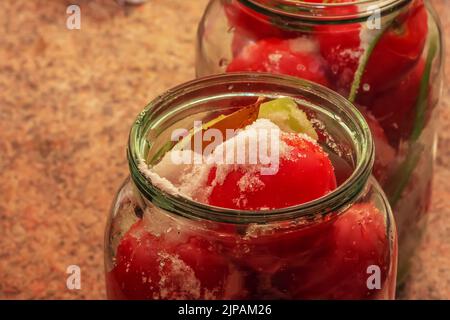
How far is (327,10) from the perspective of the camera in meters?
0.60

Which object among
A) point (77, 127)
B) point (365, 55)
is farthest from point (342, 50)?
point (77, 127)

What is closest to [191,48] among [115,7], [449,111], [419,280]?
[115,7]

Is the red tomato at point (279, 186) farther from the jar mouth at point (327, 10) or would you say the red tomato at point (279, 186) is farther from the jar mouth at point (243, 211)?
the jar mouth at point (327, 10)

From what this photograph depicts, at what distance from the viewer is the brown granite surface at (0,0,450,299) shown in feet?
2.60

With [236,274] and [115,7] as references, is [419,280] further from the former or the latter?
[115,7]

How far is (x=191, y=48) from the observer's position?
1.04 metres

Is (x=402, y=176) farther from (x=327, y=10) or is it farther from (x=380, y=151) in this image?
(x=327, y=10)

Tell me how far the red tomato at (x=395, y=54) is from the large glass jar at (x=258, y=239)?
8 cm

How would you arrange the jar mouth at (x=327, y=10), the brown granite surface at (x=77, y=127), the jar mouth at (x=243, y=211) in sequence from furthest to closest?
the brown granite surface at (x=77, y=127) → the jar mouth at (x=327, y=10) → the jar mouth at (x=243, y=211)

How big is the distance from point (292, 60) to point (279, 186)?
15 centimetres

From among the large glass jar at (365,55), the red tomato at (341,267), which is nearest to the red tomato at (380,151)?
the large glass jar at (365,55)

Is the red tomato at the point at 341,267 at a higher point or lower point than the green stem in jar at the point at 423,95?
lower

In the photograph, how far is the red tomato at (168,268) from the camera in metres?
0.49
